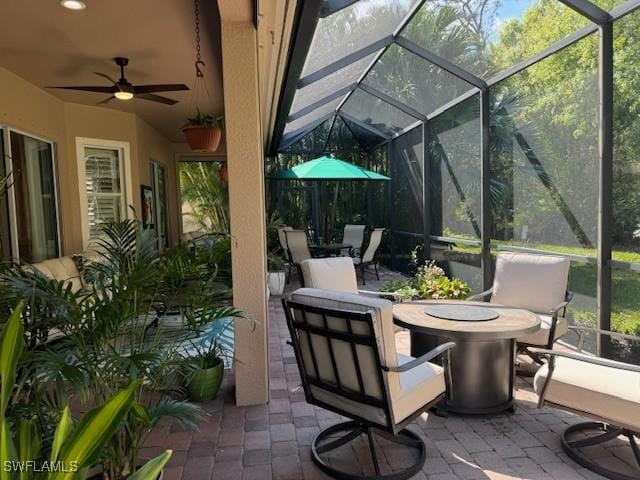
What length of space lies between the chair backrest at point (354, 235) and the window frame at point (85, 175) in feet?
14.6

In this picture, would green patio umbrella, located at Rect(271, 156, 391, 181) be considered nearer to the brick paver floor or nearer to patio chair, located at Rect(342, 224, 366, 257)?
patio chair, located at Rect(342, 224, 366, 257)

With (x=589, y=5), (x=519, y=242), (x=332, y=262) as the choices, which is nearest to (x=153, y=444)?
(x=332, y=262)

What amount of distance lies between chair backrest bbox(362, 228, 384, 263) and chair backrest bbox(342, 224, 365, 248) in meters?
1.24

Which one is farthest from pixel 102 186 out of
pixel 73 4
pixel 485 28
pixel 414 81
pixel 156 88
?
pixel 485 28

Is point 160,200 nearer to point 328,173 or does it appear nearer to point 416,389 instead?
point 328,173

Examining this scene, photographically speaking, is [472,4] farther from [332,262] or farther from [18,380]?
[18,380]

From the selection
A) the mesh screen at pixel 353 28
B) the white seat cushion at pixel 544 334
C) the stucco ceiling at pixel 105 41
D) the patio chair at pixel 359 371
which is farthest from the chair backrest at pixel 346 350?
the mesh screen at pixel 353 28

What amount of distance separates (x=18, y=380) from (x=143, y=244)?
2.55ft

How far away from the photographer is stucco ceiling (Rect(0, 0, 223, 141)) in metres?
3.16

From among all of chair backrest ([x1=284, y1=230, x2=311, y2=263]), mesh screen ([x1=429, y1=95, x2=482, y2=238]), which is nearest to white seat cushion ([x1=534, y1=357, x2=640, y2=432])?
mesh screen ([x1=429, y1=95, x2=482, y2=238])

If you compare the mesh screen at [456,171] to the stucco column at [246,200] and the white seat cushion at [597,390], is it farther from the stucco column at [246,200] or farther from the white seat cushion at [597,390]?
the stucco column at [246,200]

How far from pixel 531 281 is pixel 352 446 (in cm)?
219

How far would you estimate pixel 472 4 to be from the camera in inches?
169

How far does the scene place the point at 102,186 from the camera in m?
6.37
